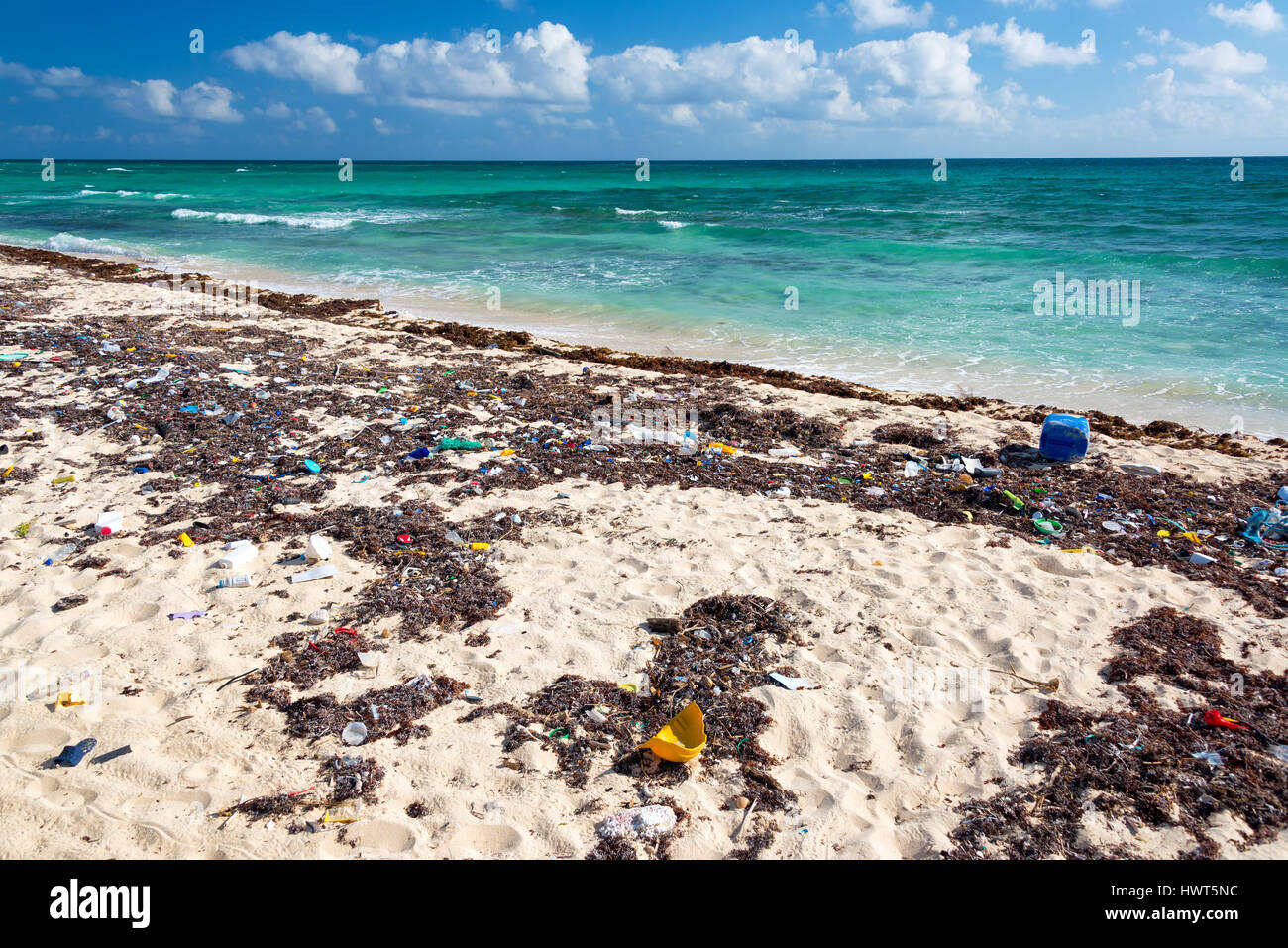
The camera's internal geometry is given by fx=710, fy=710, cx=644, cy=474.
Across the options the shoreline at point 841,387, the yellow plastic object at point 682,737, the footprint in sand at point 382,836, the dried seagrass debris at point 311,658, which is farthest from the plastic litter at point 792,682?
the shoreline at point 841,387

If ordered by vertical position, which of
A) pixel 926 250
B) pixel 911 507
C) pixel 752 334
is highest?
pixel 926 250

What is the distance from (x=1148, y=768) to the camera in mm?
2738

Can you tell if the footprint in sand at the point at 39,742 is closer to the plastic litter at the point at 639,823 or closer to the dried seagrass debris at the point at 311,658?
the dried seagrass debris at the point at 311,658

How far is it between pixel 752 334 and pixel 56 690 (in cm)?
889

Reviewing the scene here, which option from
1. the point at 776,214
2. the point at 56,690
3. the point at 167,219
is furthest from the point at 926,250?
the point at 167,219

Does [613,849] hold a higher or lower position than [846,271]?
lower

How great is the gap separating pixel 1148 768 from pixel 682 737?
1799mm

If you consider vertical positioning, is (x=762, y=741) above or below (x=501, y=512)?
below

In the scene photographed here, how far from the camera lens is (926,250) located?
61.0 feet

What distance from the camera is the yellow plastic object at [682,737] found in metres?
2.78

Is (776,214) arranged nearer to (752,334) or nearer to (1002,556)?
(752,334)

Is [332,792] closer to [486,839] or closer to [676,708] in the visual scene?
[486,839]

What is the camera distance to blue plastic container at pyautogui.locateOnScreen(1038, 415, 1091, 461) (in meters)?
5.51

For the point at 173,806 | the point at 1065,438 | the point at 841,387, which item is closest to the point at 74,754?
the point at 173,806
